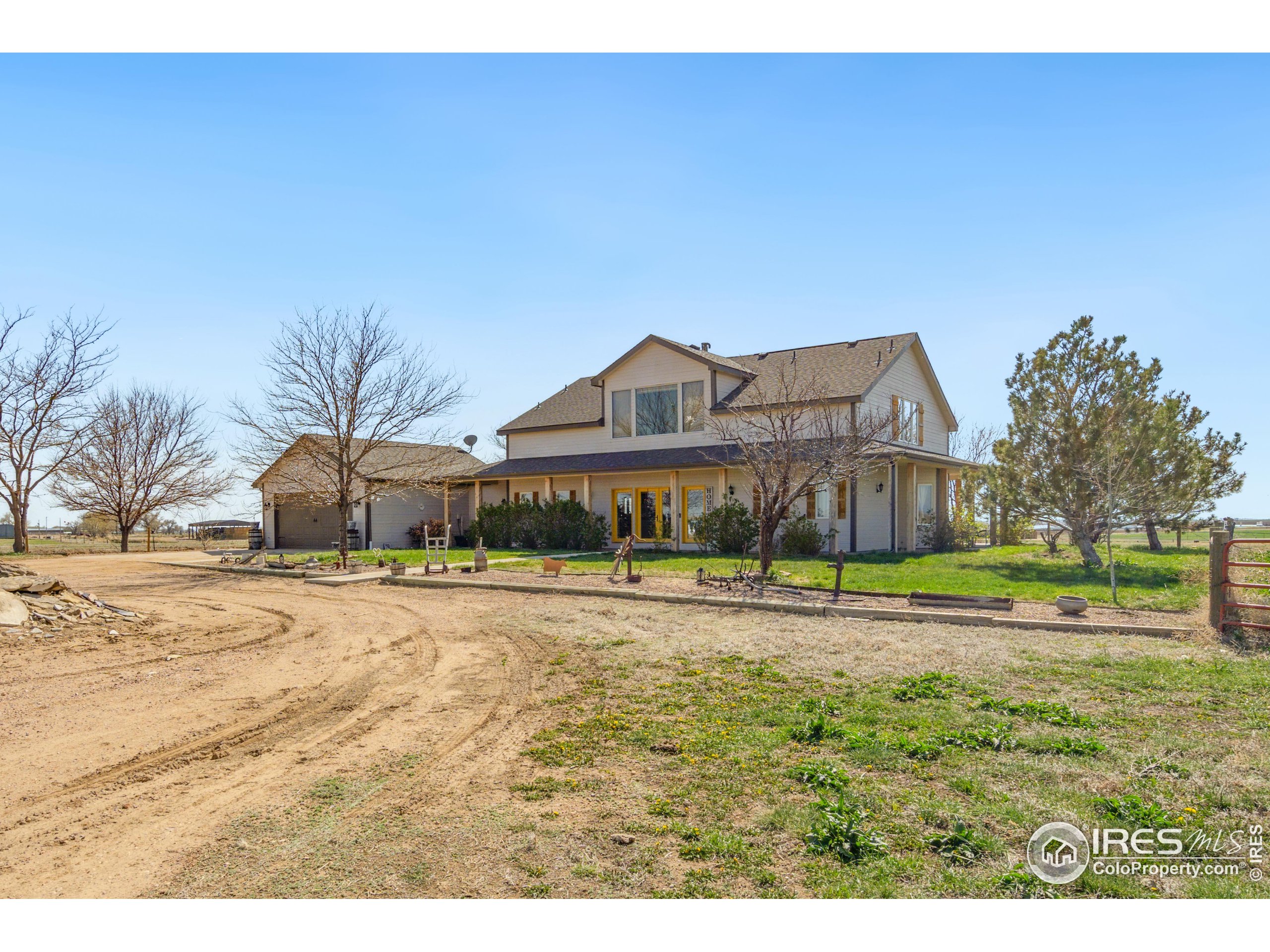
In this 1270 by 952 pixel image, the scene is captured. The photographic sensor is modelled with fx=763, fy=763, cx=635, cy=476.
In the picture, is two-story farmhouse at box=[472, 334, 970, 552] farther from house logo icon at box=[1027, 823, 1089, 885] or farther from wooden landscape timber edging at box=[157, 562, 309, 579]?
house logo icon at box=[1027, 823, 1089, 885]

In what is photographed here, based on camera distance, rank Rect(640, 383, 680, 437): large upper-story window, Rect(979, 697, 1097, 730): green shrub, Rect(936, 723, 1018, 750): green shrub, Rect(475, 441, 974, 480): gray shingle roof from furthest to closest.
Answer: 1. Rect(640, 383, 680, 437): large upper-story window
2. Rect(475, 441, 974, 480): gray shingle roof
3. Rect(979, 697, 1097, 730): green shrub
4. Rect(936, 723, 1018, 750): green shrub

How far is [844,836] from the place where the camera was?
393 cm

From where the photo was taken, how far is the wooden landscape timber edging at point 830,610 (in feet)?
33.1

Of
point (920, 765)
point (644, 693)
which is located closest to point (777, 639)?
point (644, 693)

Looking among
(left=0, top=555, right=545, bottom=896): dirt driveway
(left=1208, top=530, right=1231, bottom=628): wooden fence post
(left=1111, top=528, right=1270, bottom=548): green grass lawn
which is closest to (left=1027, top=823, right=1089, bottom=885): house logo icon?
(left=0, top=555, right=545, bottom=896): dirt driveway

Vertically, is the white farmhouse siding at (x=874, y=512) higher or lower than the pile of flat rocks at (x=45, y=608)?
higher

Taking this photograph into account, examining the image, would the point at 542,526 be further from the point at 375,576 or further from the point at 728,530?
the point at 375,576

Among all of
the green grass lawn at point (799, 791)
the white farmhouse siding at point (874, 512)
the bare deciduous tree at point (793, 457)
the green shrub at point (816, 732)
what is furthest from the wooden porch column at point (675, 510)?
the green shrub at point (816, 732)

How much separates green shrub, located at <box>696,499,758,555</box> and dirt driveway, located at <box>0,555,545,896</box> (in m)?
11.6

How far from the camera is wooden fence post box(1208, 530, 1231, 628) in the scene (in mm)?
9508

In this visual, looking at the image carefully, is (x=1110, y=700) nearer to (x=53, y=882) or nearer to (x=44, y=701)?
(x=53, y=882)

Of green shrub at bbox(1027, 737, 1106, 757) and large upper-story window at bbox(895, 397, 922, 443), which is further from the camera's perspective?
large upper-story window at bbox(895, 397, 922, 443)

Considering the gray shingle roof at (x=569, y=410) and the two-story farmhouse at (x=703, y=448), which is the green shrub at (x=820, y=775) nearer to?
the two-story farmhouse at (x=703, y=448)

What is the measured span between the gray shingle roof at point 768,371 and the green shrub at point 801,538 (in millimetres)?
3768
